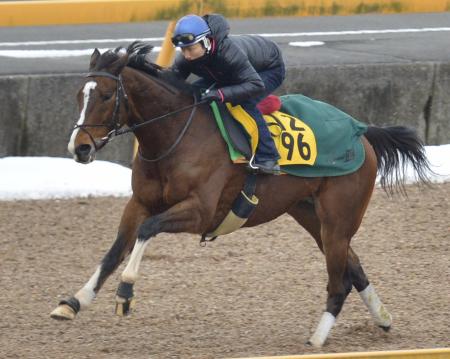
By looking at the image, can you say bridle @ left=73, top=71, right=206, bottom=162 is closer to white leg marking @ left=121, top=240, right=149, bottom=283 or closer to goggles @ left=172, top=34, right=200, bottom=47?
goggles @ left=172, top=34, right=200, bottom=47

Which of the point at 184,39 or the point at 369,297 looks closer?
the point at 184,39

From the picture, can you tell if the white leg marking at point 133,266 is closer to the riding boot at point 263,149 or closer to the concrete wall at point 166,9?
the riding boot at point 263,149

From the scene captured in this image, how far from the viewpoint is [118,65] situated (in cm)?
744

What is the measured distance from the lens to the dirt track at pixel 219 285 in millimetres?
8062

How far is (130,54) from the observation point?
764 centimetres

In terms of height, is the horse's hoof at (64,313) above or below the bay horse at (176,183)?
below

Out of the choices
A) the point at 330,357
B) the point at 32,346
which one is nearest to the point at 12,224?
the point at 32,346

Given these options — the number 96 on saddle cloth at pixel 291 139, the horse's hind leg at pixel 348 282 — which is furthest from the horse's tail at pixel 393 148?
the number 96 on saddle cloth at pixel 291 139

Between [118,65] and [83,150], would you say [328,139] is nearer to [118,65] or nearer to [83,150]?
[118,65]

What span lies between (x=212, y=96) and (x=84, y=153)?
A: 914mm

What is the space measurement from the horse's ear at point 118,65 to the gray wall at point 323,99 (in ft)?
12.6

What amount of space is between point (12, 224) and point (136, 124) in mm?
3173

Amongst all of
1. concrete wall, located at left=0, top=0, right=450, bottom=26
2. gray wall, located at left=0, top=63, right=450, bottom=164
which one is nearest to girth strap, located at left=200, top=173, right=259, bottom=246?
concrete wall, located at left=0, top=0, right=450, bottom=26

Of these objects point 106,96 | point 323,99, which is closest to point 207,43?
point 106,96
